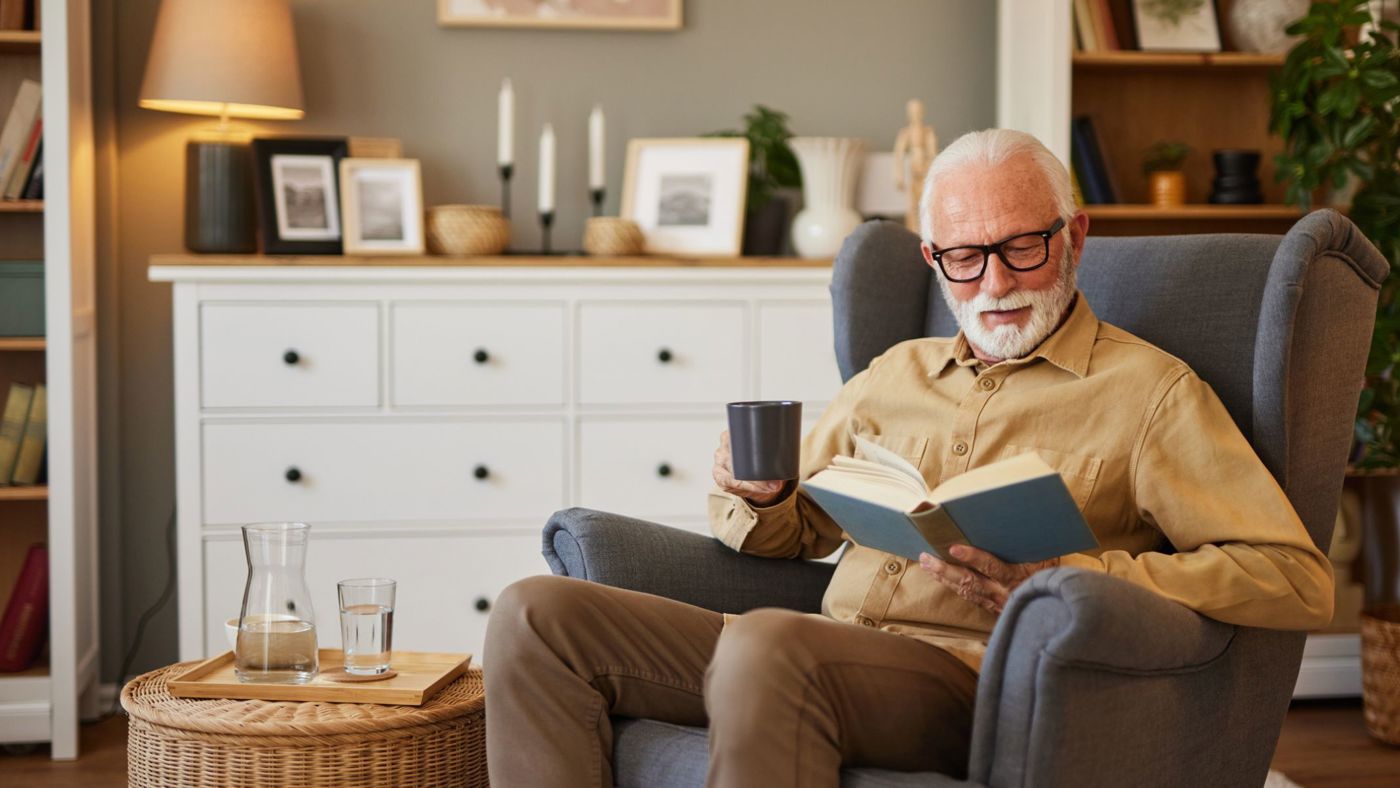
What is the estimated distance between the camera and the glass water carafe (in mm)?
1711

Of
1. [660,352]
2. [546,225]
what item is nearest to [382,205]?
[546,225]

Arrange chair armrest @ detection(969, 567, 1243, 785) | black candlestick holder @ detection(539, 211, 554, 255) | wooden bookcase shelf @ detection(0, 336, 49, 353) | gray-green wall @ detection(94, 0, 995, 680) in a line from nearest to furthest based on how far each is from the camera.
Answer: chair armrest @ detection(969, 567, 1243, 785) < wooden bookcase shelf @ detection(0, 336, 49, 353) < black candlestick holder @ detection(539, 211, 554, 255) < gray-green wall @ detection(94, 0, 995, 680)

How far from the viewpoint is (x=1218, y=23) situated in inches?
131

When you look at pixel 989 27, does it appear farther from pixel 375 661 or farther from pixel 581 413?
pixel 375 661

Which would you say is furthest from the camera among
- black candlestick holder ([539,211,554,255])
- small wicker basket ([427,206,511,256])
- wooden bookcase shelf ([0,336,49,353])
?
black candlestick holder ([539,211,554,255])

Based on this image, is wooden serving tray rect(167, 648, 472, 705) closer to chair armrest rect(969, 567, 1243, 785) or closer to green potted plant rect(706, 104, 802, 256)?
chair armrest rect(969, 567, 1243, 785)

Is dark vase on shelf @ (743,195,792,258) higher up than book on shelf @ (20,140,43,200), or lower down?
lower down

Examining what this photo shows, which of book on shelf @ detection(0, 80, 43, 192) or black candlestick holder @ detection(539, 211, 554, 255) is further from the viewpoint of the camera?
black candlestick holder @ detection(539, 211, 554, 255)

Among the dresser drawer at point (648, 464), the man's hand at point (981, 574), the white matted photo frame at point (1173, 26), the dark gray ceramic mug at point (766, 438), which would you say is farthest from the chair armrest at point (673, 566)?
the white matted photo frame at point (1173, 26)

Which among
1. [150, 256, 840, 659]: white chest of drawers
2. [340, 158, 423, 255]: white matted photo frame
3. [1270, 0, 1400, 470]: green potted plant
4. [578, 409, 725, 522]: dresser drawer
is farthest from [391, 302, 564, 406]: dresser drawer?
[1270, 0, 1400, 470]: green potted plant

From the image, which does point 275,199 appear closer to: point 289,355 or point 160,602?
point 289,355

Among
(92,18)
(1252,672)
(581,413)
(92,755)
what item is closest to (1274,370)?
(1252,672)

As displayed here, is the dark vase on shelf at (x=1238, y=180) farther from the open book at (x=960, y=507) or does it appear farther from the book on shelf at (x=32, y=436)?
the book on shelf at (x=32, y=436)

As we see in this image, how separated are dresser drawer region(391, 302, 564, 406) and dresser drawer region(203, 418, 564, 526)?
0.06 m
